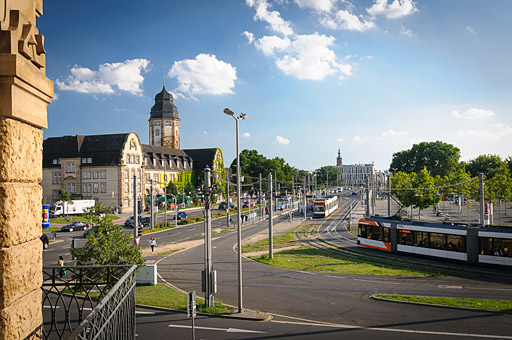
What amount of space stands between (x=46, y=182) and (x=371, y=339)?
229 feet

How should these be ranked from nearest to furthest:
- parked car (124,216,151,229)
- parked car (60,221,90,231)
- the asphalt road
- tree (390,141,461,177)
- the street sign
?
the street sign → the asphalt road → parked car (60,221,90,231) → parked car (124,216,151,229) → tree (390,141,461,177)

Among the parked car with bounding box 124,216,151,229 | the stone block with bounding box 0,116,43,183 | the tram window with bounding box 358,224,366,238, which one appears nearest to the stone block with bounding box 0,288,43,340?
the stone block with bounding box 0,116,43,183

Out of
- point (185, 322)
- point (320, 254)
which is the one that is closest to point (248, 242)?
point (320, 254)

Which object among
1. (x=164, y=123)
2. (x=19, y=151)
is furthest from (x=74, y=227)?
(x=164, y=123)

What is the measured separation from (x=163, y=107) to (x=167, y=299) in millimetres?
85490

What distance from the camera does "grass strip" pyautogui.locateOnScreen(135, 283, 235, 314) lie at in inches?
634

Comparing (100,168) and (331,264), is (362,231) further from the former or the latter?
(100,168)

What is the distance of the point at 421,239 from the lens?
1054 inches

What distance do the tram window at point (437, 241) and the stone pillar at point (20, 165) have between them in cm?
2727

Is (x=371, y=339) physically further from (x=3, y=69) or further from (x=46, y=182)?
(x=46, y=182)

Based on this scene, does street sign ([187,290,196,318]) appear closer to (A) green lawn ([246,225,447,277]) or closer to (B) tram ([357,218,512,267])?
(A) green lawn ([246,225,447,277])

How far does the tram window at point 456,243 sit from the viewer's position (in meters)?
24.3

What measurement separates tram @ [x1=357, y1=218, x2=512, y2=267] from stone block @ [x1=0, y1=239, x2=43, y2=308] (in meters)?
26.2

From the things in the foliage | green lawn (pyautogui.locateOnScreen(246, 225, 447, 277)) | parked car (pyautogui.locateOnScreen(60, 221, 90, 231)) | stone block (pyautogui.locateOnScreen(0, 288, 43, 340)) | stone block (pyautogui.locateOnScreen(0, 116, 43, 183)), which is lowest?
green lawn (pyautogui.locateOnScreen(246, 225, 447, 277))
